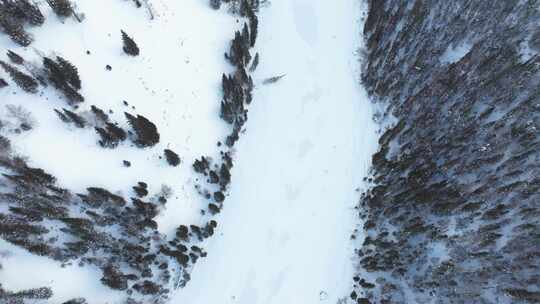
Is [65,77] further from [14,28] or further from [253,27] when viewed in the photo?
[253,27]

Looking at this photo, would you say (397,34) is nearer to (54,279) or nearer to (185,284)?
(185,284)

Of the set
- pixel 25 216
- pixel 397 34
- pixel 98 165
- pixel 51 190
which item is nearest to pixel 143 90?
pixel 98 165

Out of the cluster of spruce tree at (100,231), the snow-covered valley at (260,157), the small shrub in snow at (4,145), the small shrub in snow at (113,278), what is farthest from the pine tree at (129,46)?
the small shrub in snow at (113,278)

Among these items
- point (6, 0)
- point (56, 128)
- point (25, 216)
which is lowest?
point (25, 216)

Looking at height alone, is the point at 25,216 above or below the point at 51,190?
below

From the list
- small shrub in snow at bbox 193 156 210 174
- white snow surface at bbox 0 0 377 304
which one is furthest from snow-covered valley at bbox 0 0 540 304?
small shrub in snow at bbox 193 156 210 174

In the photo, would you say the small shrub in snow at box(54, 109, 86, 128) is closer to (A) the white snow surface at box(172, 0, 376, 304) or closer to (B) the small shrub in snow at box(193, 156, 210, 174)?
(B) the small shrub in snow at box(193, 156, 210, 174)

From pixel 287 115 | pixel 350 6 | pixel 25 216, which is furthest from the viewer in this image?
pixel 350 6
